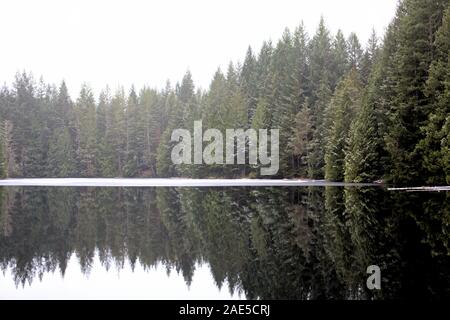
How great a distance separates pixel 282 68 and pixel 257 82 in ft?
24.7

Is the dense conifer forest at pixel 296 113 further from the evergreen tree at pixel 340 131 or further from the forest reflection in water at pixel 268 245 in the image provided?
the forest reflection in water at pixel 268 245

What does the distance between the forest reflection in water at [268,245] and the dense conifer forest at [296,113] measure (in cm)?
1118

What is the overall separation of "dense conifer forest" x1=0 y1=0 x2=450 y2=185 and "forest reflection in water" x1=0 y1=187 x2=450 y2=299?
11.2 metres

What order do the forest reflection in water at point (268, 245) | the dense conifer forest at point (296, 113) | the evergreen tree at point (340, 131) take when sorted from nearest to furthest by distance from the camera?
the forest reflection in water at point (268, 245) → the dense conifer forest at point (296, 113) → the evergreen tree at point (340, 131)

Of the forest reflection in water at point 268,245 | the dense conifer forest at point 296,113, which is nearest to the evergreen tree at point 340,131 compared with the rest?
the dense conifer forest at point 296,113

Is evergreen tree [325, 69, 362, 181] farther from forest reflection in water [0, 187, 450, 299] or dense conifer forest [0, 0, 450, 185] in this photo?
forest reflection in water [0, 187, 450, 299]

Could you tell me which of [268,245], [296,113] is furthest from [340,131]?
[268,245]

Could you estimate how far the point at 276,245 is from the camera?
13727 millimetres

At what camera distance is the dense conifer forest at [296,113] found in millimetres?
33188

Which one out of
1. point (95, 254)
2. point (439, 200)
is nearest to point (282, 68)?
point (439, 200)

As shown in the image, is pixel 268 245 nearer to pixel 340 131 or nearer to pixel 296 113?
pixel 340 131

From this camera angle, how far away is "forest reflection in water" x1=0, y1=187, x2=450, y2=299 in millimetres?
9148

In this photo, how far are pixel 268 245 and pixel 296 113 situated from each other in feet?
159

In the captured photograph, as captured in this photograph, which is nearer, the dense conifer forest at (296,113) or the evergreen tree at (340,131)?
the dense conifer forest at (296,113)
